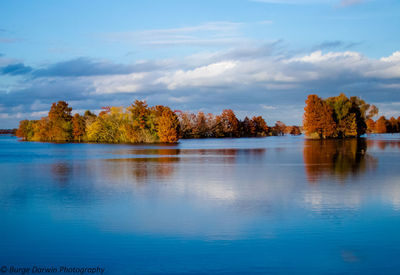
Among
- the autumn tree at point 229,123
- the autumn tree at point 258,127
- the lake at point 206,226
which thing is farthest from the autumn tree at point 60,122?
the lake at point 206,226

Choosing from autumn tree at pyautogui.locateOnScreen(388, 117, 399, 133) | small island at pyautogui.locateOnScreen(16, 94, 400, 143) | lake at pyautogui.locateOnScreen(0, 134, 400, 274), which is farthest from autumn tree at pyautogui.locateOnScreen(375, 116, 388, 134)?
lake at pyautogui.locateOnScreen(0, 134, 400, 274)

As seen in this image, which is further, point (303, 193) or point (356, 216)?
point (303, 193)

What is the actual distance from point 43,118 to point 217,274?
8332 centimetres

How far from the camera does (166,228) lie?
24.3 feet

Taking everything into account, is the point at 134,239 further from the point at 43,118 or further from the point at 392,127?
the point at 392,127

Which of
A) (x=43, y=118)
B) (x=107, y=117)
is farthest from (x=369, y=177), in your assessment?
(x=43, y=118)

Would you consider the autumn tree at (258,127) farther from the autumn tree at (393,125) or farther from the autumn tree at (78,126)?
the autumn tree at (78,126)

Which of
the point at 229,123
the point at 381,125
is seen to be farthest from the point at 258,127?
the point at 381,125

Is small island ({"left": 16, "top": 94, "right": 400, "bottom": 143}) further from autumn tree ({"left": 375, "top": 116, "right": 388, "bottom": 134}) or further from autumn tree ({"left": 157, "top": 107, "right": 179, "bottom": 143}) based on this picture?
Result: autumn tree ({"left": 375, "top": 116, "right": 388, "bottom": 134})

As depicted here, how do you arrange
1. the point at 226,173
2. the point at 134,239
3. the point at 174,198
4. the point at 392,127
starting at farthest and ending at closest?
the point at 392,127 → the point at 226,173 → the point at 174,198 → the point at 134,239

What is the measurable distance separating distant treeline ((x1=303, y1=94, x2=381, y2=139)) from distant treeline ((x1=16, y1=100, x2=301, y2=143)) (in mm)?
21598

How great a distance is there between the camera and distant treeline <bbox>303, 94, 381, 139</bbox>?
65.9 m

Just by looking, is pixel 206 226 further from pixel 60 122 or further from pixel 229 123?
pixel 229 123

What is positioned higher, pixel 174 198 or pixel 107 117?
pixel 107 117
